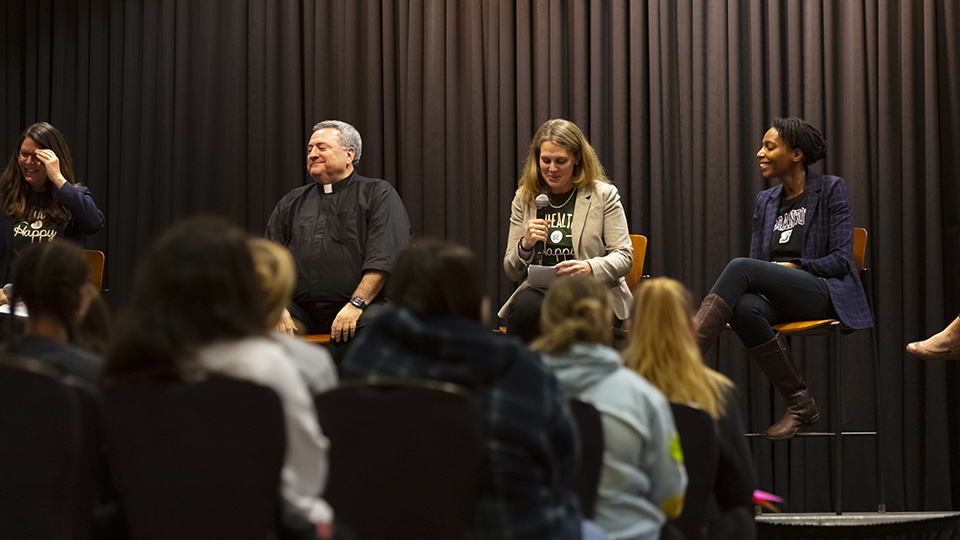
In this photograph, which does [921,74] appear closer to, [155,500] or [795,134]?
[795,134]

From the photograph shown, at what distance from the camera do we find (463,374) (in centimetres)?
146

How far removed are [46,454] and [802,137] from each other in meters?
3.12

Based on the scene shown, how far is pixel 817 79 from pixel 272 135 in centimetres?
266

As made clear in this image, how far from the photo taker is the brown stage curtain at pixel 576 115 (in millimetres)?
4066

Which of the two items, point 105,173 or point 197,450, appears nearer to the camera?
point 197,450

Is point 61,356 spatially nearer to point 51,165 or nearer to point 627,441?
point 627,441

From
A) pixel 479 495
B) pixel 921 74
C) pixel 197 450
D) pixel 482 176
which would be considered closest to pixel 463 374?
pixel 479 495

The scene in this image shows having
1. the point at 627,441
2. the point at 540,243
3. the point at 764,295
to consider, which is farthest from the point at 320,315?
the point at 627,441

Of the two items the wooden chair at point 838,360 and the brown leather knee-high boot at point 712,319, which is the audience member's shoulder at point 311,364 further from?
the wooden chair at point 838,360

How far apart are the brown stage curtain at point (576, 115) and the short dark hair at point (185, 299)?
10.4 ft

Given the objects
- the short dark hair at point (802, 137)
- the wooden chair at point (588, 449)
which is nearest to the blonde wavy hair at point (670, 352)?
the wooden chair at point (588, 449)

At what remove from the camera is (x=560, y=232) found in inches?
142

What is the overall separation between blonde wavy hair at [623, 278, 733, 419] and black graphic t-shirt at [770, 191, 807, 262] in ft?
6.22

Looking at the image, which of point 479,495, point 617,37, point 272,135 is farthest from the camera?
point 272,135
